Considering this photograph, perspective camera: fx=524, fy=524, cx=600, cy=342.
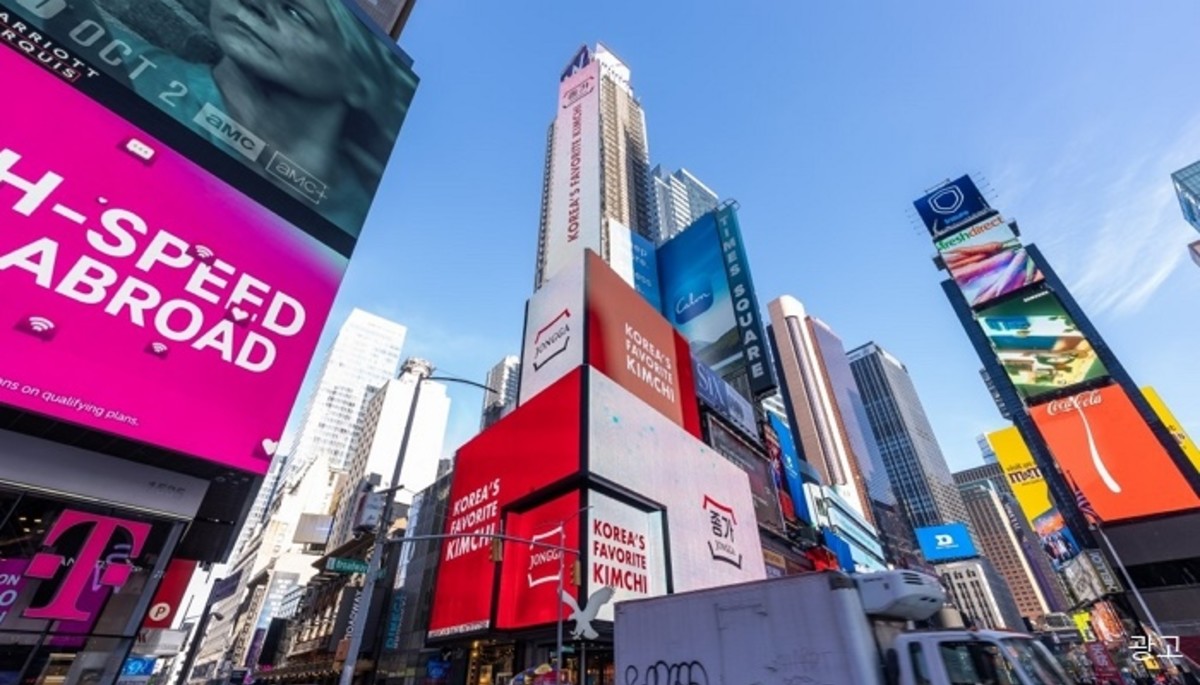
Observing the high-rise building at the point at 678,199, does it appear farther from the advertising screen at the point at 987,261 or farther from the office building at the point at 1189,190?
the office building at the point at 1189,190

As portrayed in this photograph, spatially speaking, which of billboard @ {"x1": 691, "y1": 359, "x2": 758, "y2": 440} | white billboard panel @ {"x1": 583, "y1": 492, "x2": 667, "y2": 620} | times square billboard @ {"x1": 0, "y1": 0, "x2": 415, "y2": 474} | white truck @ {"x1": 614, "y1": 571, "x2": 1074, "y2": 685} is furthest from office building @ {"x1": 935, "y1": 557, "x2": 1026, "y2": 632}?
times square billboard @ {"x1": 0, "y1": 0, "x2": 415, "y2": 474}

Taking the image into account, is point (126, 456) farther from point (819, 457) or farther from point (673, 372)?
point (819, 457)

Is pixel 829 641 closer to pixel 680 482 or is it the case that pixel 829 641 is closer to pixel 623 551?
pixel 623 551

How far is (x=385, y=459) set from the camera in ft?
331

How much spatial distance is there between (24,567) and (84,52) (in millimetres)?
11853

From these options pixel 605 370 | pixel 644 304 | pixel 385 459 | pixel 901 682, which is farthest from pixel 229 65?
pixel 385 459

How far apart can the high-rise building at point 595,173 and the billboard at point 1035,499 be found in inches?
2777

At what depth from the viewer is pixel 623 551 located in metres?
23.3

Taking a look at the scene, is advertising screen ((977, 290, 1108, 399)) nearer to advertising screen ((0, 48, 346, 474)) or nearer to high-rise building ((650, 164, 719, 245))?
high-rise building ((650, 164, 719, 245))

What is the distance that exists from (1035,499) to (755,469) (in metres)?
68.1

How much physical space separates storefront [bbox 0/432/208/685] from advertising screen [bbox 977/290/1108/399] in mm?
75485

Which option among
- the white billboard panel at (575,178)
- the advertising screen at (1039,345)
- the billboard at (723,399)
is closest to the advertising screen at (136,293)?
the billboard at (723,399)

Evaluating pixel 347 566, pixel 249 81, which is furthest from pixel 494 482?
pixel 249 81

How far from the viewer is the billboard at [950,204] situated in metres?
71.2
